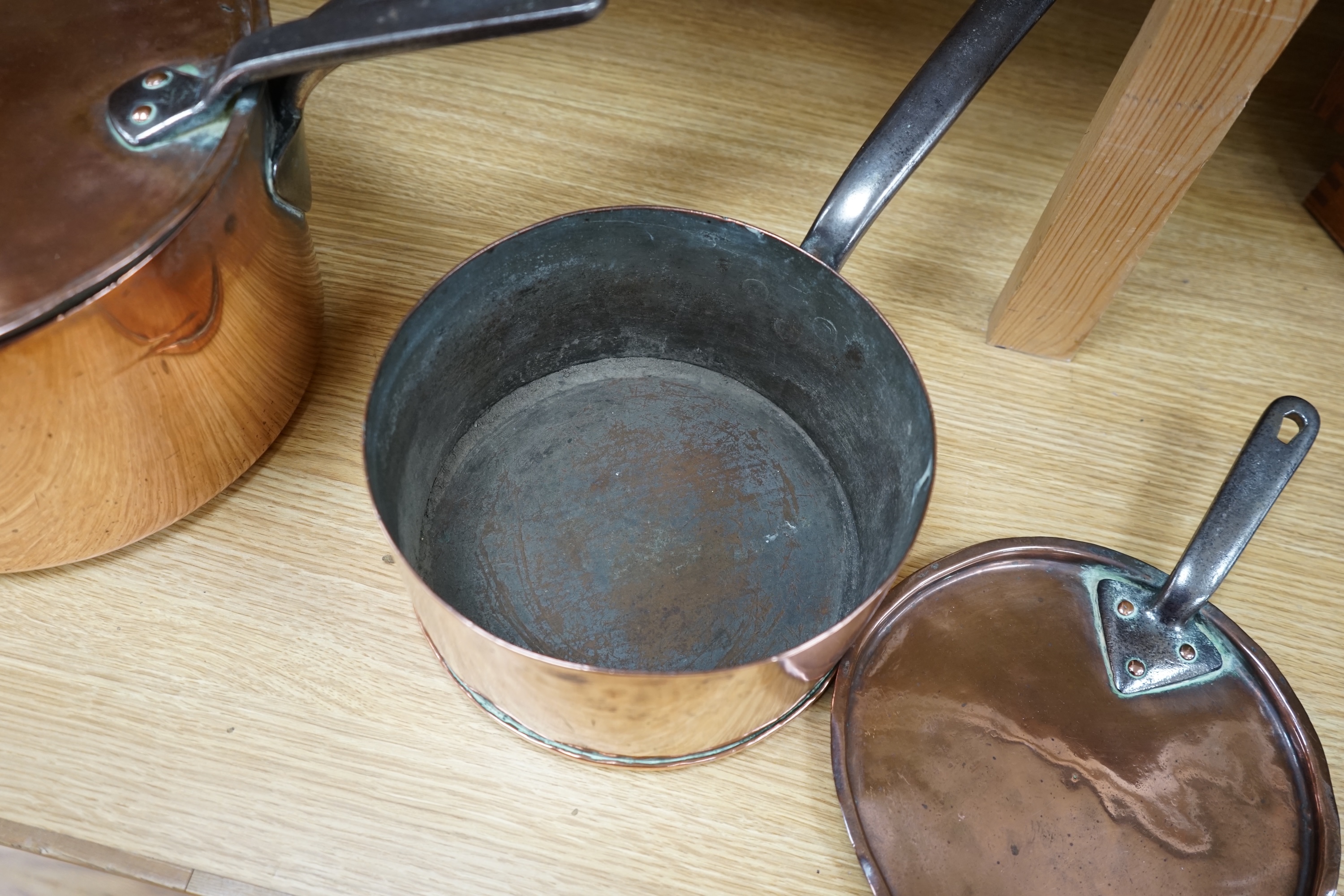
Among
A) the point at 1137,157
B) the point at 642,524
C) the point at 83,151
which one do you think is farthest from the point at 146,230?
the point at 1137,157

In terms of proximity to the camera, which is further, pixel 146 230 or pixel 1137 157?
pixel 1137 157

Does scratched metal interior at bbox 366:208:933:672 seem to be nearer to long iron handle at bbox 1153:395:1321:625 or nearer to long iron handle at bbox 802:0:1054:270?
long iron handle at bbox 802:0:1054:270

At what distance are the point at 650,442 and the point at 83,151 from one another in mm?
284

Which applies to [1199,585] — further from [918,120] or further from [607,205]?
[607,205]

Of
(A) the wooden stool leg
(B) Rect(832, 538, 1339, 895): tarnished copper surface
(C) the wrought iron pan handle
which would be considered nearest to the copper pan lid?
(B) Rect(832, 538, 1339, 895): tarnished copper surface

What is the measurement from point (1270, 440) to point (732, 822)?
298 millimetres

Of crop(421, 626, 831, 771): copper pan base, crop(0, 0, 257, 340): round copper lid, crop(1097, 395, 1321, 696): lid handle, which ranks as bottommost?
crop(421, 626, 831, 771): copper pan base

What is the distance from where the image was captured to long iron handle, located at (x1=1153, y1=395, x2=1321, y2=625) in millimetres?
477

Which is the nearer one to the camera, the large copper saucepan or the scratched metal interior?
the large copper saucepan

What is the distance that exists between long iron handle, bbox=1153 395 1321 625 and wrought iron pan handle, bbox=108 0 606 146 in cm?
34

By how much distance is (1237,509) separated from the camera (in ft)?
1.57

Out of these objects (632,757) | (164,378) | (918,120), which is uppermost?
(918,120)

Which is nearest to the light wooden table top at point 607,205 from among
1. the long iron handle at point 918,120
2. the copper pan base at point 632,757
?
the copper pan base at point 632,757

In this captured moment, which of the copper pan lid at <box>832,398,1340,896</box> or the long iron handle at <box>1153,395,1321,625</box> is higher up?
the long iron handle at <box>1153,395,1321,625</box>
